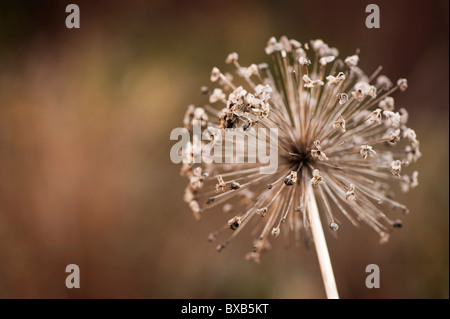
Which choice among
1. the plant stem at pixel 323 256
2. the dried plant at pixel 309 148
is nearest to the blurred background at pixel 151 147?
the dried plant at pixel 309 148

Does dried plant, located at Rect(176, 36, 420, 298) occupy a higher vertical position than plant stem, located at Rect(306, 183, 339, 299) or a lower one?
higher

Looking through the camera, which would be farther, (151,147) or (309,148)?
(151,147)

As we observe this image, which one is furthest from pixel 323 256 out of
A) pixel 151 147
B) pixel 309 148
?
pixel 151 147

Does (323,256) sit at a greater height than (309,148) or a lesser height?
lesser

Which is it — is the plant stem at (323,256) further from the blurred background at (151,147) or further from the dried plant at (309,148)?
the blurred background at (151,147)

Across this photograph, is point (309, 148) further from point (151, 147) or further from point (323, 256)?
point (151, 147)

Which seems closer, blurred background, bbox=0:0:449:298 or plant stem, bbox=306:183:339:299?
plant stem, bbox=306:183:339:299

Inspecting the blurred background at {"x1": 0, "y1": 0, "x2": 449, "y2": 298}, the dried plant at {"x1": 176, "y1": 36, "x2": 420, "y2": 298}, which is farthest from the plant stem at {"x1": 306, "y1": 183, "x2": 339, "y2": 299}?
the blurred background at {"x1": 0, "y1": 0, "x2": 449, "y2": 298}

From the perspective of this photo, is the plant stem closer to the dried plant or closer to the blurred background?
the dried plant
